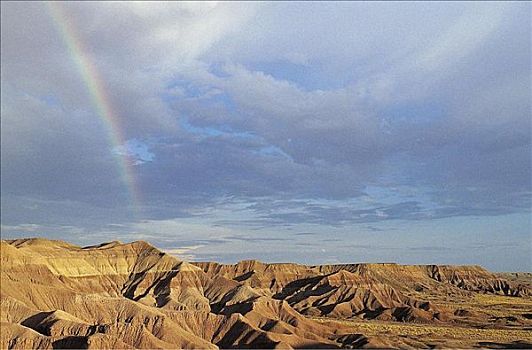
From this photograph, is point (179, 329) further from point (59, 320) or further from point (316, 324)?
point (316, 324)

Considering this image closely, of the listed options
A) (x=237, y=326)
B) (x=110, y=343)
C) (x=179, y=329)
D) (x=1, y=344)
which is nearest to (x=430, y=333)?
(x=237, y=326)

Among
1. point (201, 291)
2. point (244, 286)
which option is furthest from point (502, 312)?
point (201, 291)

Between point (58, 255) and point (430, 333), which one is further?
point (58, 255)

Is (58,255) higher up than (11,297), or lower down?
higher up

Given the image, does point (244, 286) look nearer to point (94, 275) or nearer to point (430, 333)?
point (94, 275)

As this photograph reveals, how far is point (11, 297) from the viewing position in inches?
4173

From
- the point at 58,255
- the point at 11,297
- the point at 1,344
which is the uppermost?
the point at 58,255

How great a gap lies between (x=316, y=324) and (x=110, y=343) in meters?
54.9

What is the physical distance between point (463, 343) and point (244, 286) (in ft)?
260

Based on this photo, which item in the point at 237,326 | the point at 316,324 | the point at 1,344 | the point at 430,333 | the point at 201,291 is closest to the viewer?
the point at 1,344

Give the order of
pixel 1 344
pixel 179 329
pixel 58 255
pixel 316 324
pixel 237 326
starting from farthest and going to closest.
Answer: pixel 58 255
pixel 316 324
pixel 237 326
pixel 179 329
pixel 1 344

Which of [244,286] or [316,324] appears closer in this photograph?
[316,324]

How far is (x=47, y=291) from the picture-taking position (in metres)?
120

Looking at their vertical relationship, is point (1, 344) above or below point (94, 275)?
below
